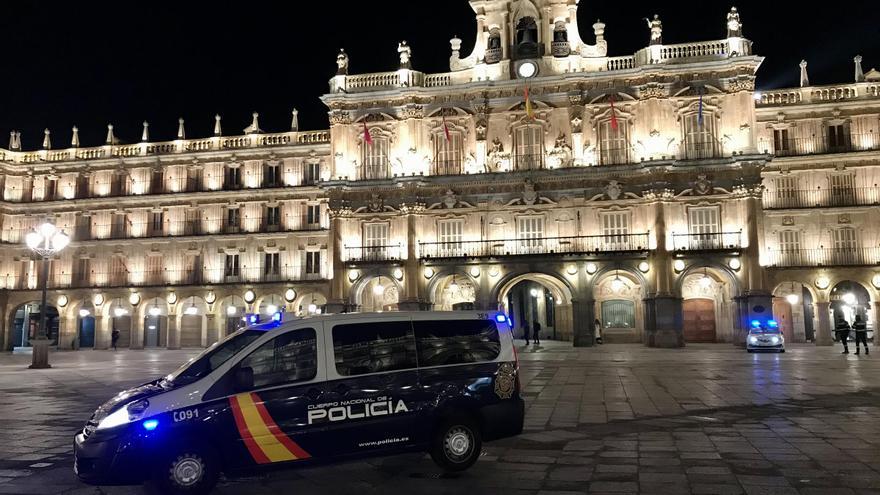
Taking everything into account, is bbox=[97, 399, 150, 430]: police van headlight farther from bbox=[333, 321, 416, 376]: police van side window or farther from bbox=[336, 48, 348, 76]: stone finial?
bbox=[336, 48, 348, 76]: stone finial

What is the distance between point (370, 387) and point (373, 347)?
0.52 metres

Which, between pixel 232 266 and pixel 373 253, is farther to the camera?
pixel 232 266

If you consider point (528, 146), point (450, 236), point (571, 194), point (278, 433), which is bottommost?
point (278, 433)

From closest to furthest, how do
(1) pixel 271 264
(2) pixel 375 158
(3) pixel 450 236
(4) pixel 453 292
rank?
(3) pixel 450 236, (2) pixel 375 158, (4) pixel 453 292, (1) pixel 271 264

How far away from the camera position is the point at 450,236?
4128 cm

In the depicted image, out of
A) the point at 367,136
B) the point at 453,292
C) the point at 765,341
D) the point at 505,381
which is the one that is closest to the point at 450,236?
the point at 453,292

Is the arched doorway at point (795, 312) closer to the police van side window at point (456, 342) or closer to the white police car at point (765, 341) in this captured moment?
the white police car at point (765, 341)

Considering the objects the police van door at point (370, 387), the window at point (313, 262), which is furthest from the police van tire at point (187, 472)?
the window at point (313, 262)

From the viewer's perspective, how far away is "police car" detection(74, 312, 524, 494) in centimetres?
769

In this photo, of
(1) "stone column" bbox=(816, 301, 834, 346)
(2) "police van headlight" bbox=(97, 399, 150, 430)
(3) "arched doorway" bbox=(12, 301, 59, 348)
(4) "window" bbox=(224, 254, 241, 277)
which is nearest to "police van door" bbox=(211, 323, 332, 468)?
(2) "police van headlight" bbox=(97, 399, 150, 430)

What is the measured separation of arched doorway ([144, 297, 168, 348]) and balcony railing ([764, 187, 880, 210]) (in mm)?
41599

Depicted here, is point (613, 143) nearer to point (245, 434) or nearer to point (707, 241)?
point (707, 241)

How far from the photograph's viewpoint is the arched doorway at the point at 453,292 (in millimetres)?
42375

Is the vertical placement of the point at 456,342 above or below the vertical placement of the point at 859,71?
below
